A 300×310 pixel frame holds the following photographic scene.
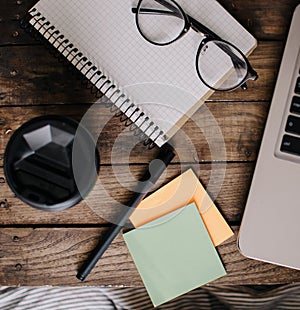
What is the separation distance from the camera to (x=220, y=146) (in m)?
0.83

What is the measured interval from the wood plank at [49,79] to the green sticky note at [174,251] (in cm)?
20

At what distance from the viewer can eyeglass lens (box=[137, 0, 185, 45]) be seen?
31.3 inches

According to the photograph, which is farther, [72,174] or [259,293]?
[259,293]

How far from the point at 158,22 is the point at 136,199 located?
0.87 feet

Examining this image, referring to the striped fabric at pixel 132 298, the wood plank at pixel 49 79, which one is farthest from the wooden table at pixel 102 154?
the striped fabric at pixel 132 298

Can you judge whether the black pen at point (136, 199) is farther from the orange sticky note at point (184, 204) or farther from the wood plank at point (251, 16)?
the wood plank at point (251, 16)

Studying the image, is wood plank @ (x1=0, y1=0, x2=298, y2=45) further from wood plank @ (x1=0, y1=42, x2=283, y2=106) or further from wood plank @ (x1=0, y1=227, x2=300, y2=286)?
wood plank @ (x1=0, y1=227, x2=300, y2=286)

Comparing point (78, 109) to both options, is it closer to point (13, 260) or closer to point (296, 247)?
point (13, 260)

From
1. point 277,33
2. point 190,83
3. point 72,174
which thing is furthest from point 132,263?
point 277,33

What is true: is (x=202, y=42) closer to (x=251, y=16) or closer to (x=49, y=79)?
(x=251, y=16)

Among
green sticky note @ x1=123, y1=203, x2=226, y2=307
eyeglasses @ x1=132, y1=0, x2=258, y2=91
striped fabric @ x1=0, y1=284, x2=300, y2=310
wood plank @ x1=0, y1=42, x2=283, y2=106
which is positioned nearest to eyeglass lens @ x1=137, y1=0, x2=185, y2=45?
eyeglasses @ x1=132, y1=0, x2=258, y2=91

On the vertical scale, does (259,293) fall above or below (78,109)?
below

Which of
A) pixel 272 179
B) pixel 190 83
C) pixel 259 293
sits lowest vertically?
pixel 259 293

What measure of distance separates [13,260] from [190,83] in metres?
0.38
